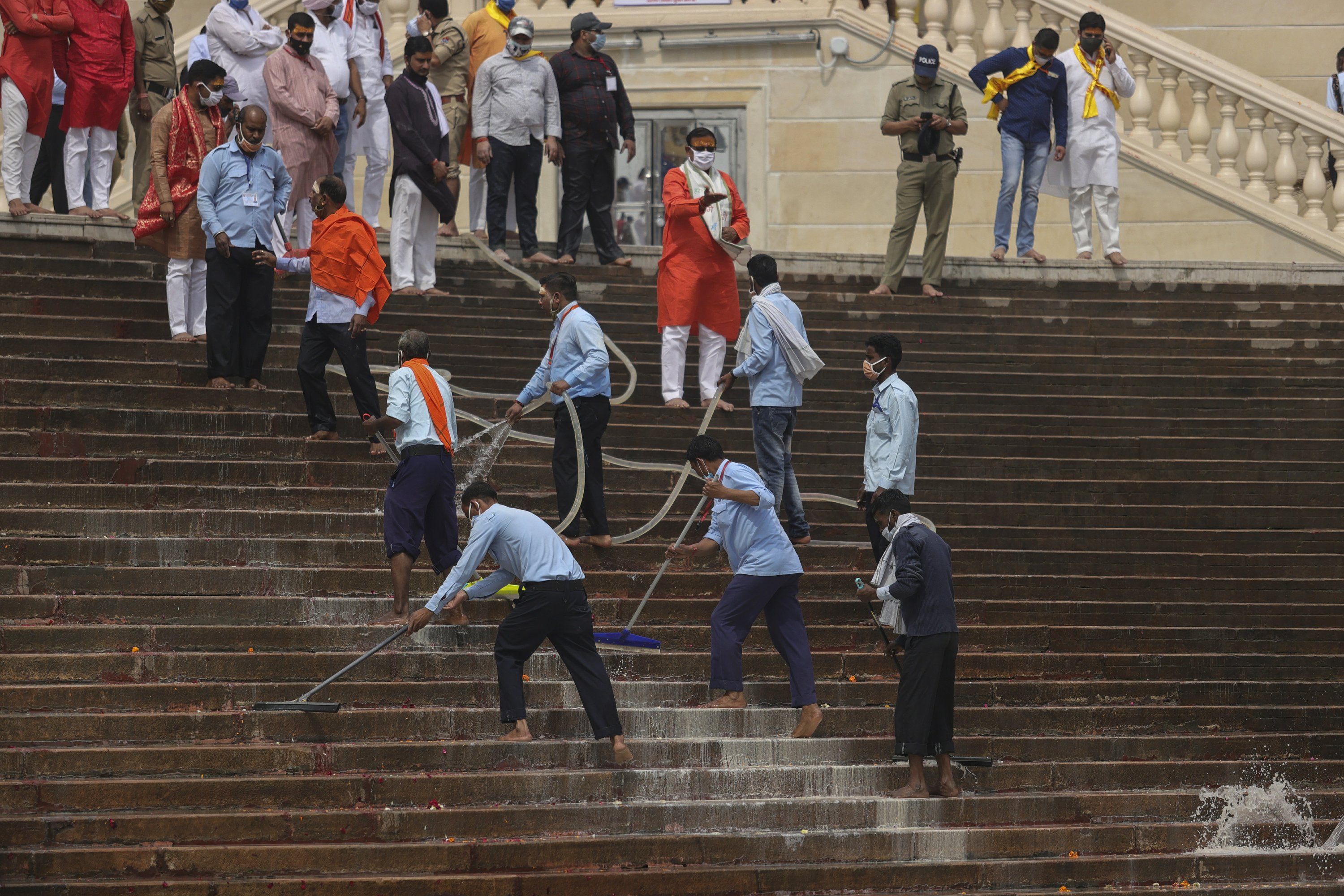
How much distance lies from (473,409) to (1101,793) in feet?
16.4

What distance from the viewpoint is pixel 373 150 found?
14141 mm

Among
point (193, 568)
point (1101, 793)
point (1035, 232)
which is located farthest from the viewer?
point (1035, 232)

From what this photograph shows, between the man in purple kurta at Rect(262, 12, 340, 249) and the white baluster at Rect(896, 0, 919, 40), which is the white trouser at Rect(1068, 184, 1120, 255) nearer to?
the white baluster at Rect(896, 0, 919, 40)

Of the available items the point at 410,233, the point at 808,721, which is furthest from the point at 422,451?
the point at 410,233

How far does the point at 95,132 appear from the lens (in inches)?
512

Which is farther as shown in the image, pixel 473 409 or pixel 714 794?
pixel 473 409

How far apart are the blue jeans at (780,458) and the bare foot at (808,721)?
5.51 ft

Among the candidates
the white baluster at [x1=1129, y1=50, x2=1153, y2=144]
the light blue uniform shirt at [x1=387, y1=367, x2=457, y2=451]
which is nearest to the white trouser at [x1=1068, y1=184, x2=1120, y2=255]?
the white baluster at [x1=1129, y1=50, x2=1153, y2=144]

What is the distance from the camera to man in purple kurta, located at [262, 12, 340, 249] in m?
12.8

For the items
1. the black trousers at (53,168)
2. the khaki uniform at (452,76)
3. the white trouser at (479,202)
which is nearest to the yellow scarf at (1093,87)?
the white trouser at (479,202)

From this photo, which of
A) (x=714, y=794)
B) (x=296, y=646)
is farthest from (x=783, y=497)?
(x=296, y=646)

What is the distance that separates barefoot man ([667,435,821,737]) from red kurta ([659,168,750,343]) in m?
2.99

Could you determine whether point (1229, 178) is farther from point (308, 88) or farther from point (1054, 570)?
point (308, 88)

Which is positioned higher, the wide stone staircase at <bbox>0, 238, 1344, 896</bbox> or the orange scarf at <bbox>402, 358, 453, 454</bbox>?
the orange scarf at <bbox>402, 358, 453, 454</bbox>
